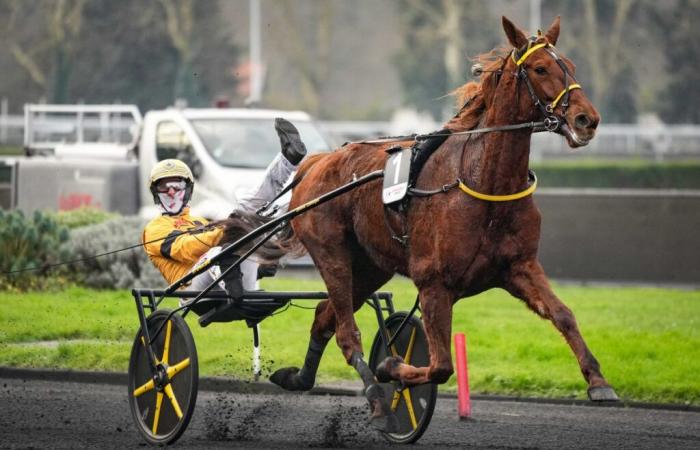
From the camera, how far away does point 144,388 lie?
8109 mm

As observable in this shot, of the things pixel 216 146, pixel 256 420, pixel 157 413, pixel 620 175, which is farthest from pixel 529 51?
pixel 620 175

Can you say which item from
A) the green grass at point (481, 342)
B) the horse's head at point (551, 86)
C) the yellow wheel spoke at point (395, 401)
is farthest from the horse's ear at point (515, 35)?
the green grass at point (481, 342)

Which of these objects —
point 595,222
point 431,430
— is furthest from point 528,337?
point 595,222

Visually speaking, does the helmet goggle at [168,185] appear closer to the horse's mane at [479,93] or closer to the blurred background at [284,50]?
the horse's mane at [479,93]

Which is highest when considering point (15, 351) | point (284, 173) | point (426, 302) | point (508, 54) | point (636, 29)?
point (636, 29)

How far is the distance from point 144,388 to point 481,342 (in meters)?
4.33

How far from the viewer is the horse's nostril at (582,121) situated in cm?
659

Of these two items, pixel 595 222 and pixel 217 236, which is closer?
pixel 217 236

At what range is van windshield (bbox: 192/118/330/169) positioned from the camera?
16.1m

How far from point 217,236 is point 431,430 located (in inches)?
68.6

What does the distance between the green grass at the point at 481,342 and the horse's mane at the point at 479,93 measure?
3.05 meters

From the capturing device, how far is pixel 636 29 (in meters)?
63.2

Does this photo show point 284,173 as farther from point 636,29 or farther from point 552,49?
point 636,29

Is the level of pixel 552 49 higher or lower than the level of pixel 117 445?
higher
